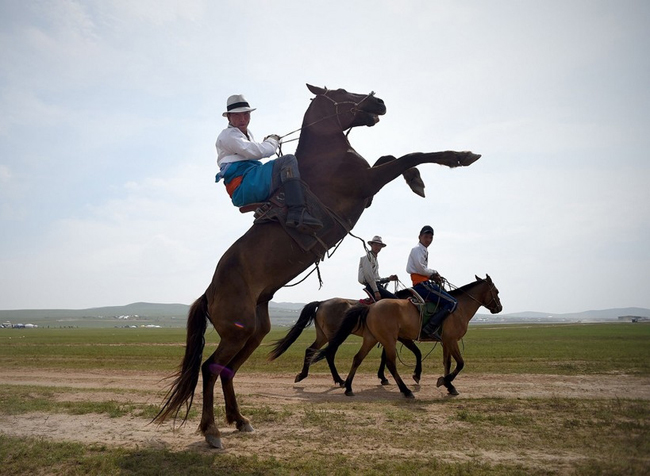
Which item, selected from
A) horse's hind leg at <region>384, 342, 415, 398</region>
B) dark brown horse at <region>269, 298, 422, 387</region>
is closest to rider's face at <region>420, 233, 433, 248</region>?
horse's hind leg at <region>384, 342, 415, 398</region>

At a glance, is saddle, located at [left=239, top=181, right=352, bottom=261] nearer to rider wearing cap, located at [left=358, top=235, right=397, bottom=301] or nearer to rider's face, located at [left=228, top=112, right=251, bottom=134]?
rider's face, located at [left=228, top=112, right=251, bottom=134]

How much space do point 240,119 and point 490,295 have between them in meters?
8.65

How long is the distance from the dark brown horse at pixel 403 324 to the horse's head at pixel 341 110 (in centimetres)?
574

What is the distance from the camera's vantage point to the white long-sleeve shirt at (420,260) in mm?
12000

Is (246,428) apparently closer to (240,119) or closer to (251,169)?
(251,169)

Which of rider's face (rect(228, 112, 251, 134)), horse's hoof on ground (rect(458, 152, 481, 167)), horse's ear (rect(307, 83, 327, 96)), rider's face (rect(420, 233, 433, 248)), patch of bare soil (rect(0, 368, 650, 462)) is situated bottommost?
patch of bare soil (rect(0, 368, 650, 462))

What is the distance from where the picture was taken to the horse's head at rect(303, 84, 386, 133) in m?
6.66

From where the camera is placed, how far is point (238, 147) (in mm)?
6363

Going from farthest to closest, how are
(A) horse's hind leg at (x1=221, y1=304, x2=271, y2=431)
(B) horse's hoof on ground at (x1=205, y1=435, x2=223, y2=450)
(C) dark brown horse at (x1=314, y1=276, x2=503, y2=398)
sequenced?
(C) dark brown horse at (x1=314, y1=276, x2=503, y2=398)
(A) horse's hind leg at (x1=221, y1=304, x2=271, y2=431)
(B) horse's hoof on ground at (x1=205, y1=435, x2=223, y2=450)

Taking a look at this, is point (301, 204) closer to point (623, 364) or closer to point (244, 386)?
point (244, 386)

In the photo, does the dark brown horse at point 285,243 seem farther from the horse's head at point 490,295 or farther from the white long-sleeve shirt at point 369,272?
the horse's head at point 490,295

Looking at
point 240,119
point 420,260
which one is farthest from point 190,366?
point 420,260

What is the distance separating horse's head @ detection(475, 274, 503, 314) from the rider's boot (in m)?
7.80

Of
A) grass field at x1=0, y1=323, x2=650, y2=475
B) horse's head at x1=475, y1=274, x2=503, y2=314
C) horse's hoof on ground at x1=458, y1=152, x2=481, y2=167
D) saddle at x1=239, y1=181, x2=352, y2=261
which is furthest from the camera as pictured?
horse's head at x1=475, y1=274, x2=503, y2=314
